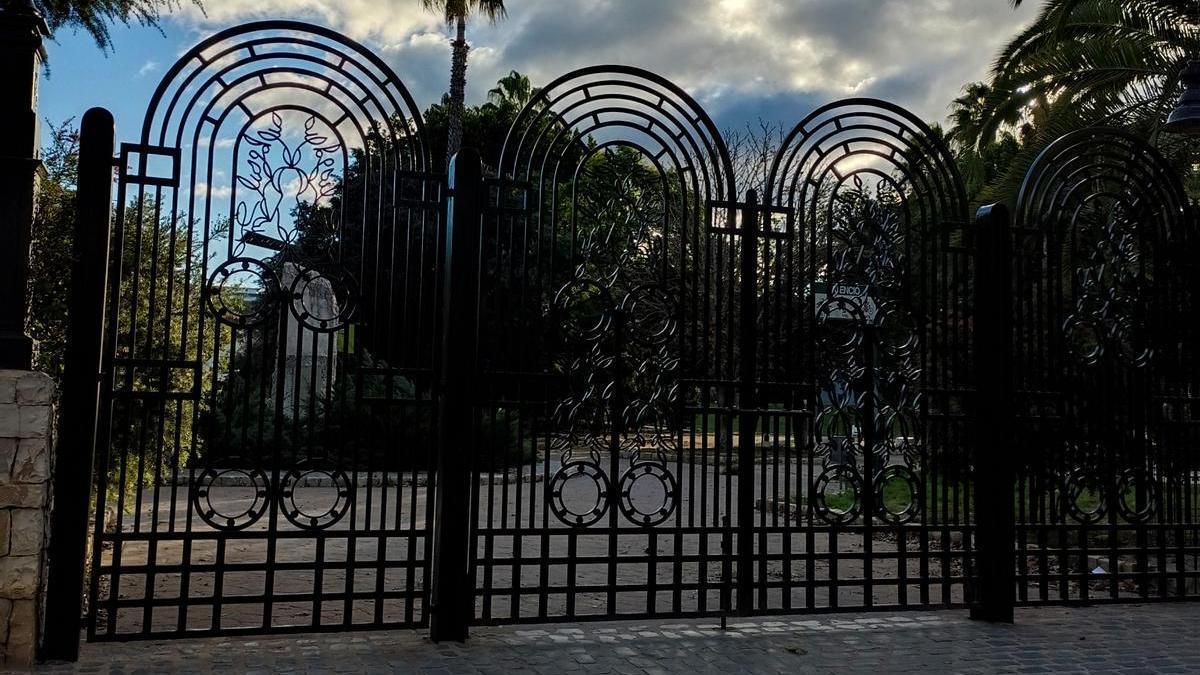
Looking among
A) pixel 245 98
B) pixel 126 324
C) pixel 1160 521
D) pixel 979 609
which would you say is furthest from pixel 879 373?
pixel 126 324

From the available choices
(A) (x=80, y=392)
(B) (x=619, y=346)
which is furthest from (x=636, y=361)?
(A) (x=80, y=392)

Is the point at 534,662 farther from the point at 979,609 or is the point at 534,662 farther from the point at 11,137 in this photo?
the point at 11,137

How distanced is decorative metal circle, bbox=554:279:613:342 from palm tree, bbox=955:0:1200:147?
7777 millimetres

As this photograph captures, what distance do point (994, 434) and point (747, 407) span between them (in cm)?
156

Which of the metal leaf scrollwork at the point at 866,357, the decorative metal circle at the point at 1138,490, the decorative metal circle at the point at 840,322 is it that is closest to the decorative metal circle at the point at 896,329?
the metal leaf scrollwork at the point at 866,357

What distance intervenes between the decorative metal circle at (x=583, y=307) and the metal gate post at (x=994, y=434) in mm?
2342

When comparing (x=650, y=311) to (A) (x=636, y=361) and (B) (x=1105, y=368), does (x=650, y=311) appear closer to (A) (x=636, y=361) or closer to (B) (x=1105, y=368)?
(A) (x=636, y=361)

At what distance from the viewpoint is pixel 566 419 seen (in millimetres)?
5398

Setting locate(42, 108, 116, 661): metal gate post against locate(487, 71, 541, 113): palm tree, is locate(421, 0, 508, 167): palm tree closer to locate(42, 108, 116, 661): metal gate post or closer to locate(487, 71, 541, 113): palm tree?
locate(487, 71, 541, 113): palm tree

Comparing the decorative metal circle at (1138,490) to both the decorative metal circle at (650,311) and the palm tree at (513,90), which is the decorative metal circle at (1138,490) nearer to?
the decorative metal circle at (650,311)

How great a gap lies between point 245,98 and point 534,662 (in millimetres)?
3263

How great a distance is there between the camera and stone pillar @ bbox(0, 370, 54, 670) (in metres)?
4.24

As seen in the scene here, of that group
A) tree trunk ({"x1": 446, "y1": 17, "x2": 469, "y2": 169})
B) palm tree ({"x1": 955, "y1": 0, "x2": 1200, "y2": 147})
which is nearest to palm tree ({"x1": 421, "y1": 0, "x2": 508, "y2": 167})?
tree trunk ({"x1": 446, "y1": 17, "x2": 469, "y2": 169})

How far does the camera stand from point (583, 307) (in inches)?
225
